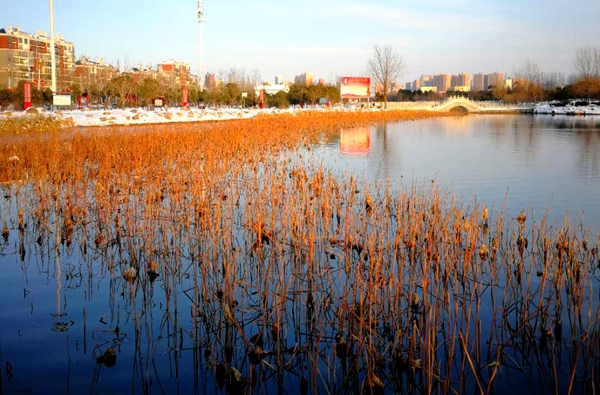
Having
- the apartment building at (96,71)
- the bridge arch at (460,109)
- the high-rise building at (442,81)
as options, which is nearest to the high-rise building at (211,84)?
the apartment building at (96,71)

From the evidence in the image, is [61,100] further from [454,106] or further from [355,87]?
[454,106]

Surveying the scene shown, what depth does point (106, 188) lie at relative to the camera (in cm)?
726

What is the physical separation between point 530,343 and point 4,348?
297 centimetres

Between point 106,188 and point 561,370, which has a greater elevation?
point 106,188

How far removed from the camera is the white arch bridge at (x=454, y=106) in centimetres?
5009

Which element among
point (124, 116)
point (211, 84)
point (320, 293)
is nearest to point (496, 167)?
point (320, 293)

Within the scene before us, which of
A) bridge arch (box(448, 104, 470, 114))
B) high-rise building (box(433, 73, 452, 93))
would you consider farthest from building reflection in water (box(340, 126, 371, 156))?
high-rise building (box(433, 73, 452, 93))

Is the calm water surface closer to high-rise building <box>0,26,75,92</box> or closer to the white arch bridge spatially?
the white arch bridge

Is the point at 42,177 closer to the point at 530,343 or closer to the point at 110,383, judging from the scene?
the point at 110,383

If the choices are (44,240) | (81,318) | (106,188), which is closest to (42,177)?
(106,188)

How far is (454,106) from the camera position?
176 ft

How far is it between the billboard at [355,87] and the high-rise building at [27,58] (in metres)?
28.9

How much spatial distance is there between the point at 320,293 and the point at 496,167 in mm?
8671

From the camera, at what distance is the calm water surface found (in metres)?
7.82
